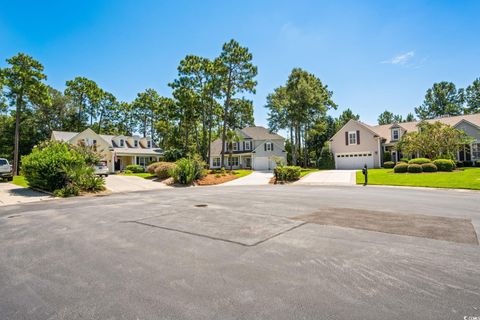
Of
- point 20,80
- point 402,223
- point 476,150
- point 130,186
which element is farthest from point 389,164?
point 20,80

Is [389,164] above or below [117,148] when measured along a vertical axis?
below

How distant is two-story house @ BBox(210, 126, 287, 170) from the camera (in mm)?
41969

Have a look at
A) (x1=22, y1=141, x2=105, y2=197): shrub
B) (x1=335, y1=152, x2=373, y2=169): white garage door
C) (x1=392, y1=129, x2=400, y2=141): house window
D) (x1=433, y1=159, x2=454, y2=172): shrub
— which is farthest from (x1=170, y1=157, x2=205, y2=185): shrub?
(x1=392, y1=129, x2=400, y2=141): house window

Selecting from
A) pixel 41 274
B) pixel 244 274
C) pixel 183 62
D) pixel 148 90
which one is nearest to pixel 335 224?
pixel 244 274

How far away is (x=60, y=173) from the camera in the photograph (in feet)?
53.9

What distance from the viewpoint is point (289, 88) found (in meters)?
39.6

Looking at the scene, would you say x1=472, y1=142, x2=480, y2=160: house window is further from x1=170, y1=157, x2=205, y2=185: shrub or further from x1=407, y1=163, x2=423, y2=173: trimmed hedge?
x1=170, y1=157, x2=205, y2=185: shrub

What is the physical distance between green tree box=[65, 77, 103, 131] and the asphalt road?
53992 mm

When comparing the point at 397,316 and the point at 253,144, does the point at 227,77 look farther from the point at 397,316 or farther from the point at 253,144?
the point at 397,316

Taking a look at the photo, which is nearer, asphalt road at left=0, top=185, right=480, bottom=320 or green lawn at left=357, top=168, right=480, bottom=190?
asphalt road at left=0, top=185, right=480, bottom=320

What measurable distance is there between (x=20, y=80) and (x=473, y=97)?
3132 inches

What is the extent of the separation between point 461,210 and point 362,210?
125 inches

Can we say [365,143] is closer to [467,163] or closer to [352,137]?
[352,137]

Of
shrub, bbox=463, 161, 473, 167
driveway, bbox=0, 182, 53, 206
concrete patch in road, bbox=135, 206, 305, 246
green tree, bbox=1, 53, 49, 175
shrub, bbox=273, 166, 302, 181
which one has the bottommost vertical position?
concrete patch in road, bbox=135, 206, 305, 246
